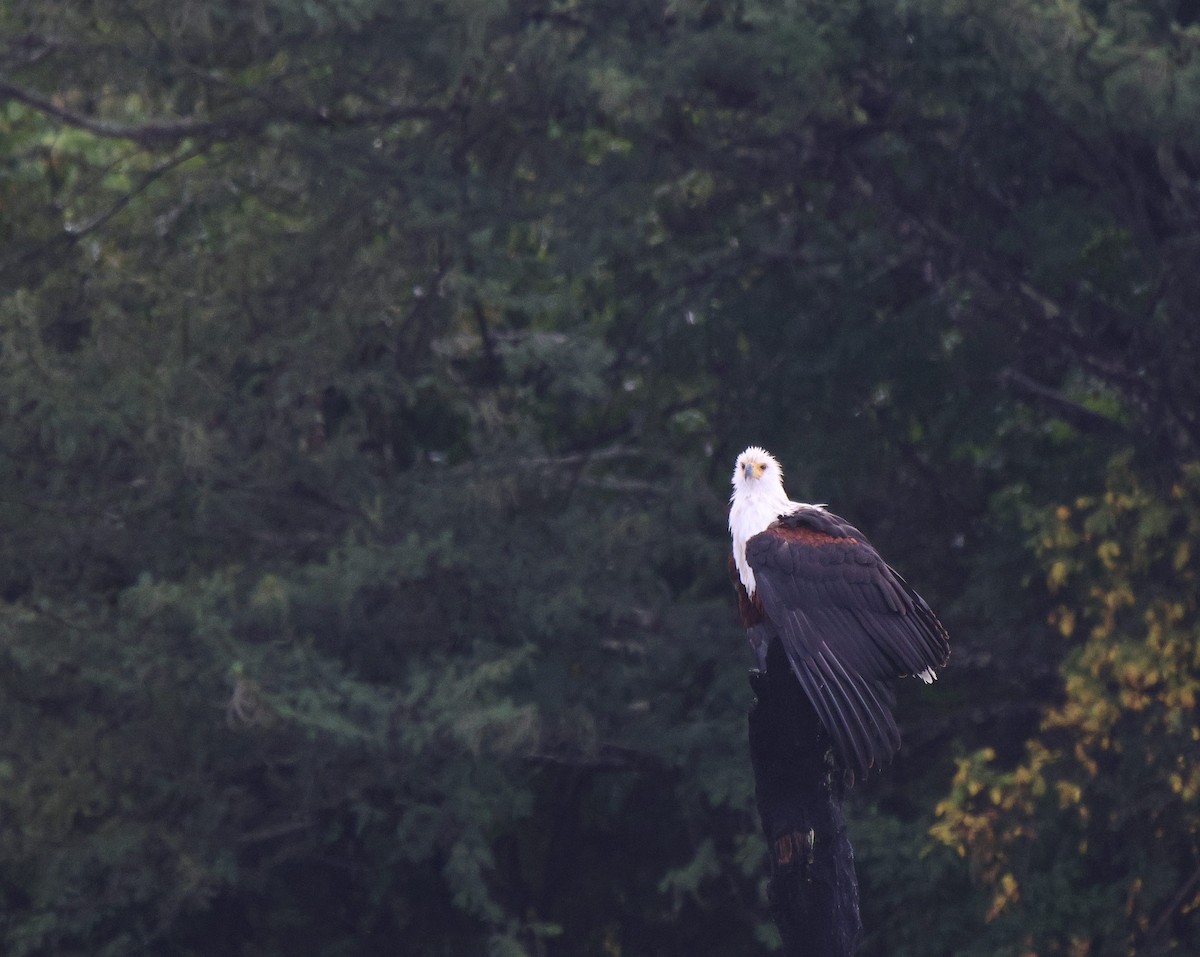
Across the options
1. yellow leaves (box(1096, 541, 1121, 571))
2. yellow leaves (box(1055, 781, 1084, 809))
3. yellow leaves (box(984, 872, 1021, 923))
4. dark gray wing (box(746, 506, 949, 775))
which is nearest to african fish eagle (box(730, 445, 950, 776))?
dark gray wing (box(746, 506, 949, 775))

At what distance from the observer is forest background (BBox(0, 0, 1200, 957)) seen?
9.00 meters

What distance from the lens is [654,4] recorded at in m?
8.95

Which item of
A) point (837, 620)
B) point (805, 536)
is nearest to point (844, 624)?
point (837, 620)

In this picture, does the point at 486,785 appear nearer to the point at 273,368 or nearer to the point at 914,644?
the point at 273,368

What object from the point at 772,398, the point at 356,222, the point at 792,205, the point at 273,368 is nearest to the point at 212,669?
the point at 273,368

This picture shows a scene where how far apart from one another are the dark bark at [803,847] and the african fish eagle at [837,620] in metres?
0.11

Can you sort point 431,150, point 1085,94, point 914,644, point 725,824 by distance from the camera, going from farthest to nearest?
point 725,824
point 431,150
point 1085,94
point 914,644

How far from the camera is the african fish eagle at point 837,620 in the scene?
15.4 feet

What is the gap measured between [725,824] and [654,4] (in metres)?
4.73

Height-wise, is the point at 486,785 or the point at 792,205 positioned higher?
the point at 792,205

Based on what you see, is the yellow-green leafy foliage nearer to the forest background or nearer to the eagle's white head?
the forest background

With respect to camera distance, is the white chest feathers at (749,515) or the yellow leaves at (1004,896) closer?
the white chest feathers at (749,515)

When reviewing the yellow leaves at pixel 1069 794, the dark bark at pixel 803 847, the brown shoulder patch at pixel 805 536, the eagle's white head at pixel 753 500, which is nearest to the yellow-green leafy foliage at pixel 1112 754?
the yellow leaves at pixel 1069 794

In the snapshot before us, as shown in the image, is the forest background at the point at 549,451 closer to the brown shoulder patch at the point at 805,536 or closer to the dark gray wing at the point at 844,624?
the brown shoulder patch at the point at 805,536
